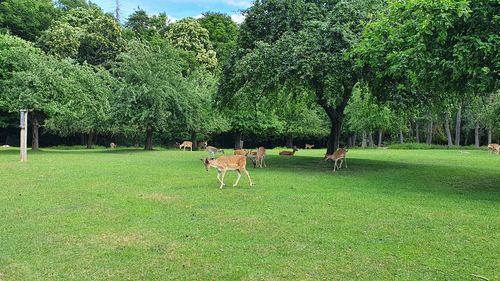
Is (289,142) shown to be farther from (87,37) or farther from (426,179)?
(426,179)

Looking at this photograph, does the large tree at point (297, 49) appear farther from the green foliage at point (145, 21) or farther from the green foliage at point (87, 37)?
the green foliage at point (145, 21)

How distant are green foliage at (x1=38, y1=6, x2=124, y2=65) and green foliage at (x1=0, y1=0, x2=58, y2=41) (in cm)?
212

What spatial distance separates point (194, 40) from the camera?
2169 inches

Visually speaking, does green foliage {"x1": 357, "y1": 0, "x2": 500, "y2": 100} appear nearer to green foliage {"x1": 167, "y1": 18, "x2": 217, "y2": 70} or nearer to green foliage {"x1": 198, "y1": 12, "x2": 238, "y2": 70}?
green foliage {"x1": 167, "y1": 18, "x2": 217, "y2": 70}

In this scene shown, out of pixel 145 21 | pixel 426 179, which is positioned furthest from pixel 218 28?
pixel 426 179

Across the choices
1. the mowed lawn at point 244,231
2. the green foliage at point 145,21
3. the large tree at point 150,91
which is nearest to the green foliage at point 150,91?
the large tree at point 150,91

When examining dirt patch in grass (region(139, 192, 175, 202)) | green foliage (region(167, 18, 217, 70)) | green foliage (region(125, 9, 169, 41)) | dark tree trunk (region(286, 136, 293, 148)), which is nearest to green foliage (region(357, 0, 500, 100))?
dirt patch in grass (region(139, 192, 175, 202))

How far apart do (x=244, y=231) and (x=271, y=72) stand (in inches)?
423

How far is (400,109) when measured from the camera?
20.4 meters

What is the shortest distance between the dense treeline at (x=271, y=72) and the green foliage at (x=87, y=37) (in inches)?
5.9

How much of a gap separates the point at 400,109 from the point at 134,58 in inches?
801

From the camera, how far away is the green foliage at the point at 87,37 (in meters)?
46.2

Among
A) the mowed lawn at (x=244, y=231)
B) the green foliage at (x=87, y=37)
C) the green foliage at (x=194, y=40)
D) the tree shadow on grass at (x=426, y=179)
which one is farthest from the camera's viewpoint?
the green foliage at (x=194, y=40)

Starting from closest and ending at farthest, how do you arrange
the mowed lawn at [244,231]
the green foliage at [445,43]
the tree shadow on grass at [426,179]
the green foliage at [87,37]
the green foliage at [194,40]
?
the mowed lawn at [244,231]
the green foliage at [445,43]
the tree shadow on grass at [426,179]
the green foliage at [87,37]
the green foliage at [194,40]
